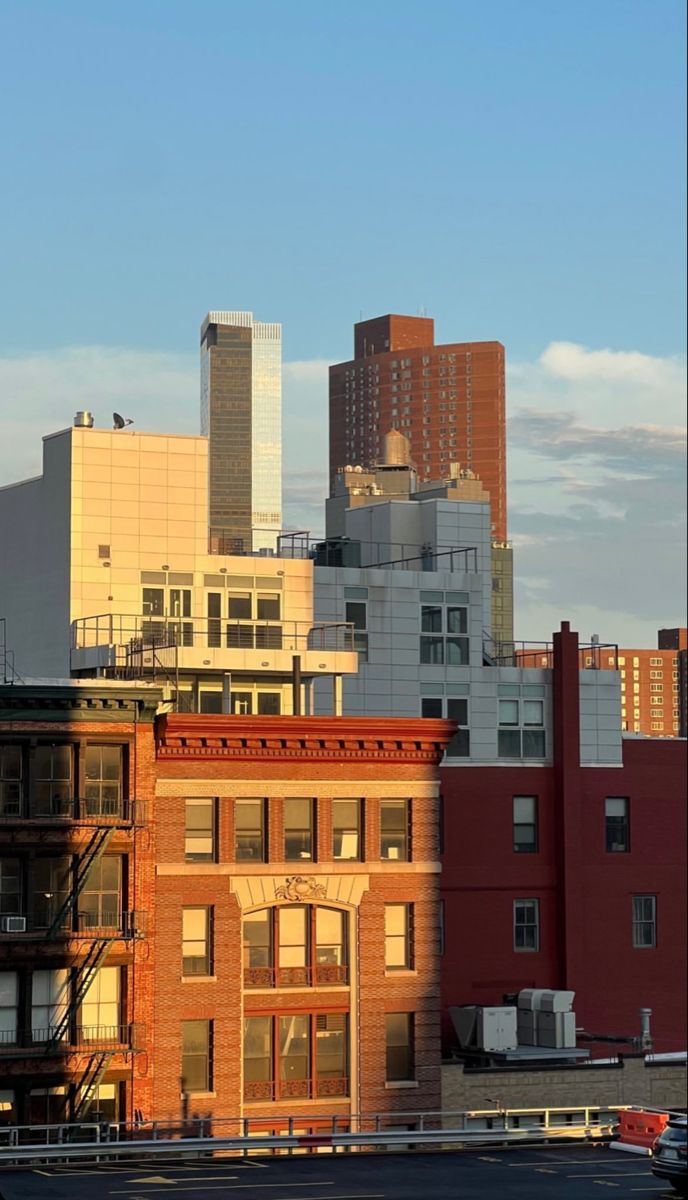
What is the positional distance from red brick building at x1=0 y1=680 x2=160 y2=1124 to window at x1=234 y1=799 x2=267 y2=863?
3475 mm

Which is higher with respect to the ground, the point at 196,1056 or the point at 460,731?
the point at 460,731

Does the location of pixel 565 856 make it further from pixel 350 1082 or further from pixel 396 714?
pixel 350 1082

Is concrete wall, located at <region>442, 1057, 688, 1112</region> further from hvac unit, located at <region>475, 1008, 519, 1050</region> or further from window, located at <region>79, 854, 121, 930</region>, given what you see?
window, located at <region>79, 854, 121, 930</region>

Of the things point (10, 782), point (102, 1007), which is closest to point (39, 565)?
point (10, 782)

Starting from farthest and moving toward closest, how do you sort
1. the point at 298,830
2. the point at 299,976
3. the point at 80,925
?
1. the point at 298,830
2. the point at 299,976
3. the point at 80,925

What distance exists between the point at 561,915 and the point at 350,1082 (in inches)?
1438

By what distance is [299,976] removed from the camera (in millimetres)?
73125

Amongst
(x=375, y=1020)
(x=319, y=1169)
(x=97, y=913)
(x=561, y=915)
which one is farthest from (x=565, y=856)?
(x=319, y=1169)

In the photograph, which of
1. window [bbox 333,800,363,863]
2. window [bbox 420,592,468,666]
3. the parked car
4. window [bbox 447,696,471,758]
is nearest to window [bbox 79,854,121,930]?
window [bbox 333,800,363,863]

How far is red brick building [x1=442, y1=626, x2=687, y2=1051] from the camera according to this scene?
10569 centimetres

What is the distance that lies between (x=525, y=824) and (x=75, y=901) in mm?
44299

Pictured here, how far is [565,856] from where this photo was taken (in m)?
108

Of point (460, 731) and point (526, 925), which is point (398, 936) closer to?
point (526, 925)

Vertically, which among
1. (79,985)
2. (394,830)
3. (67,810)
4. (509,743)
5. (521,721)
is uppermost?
(521,721)
